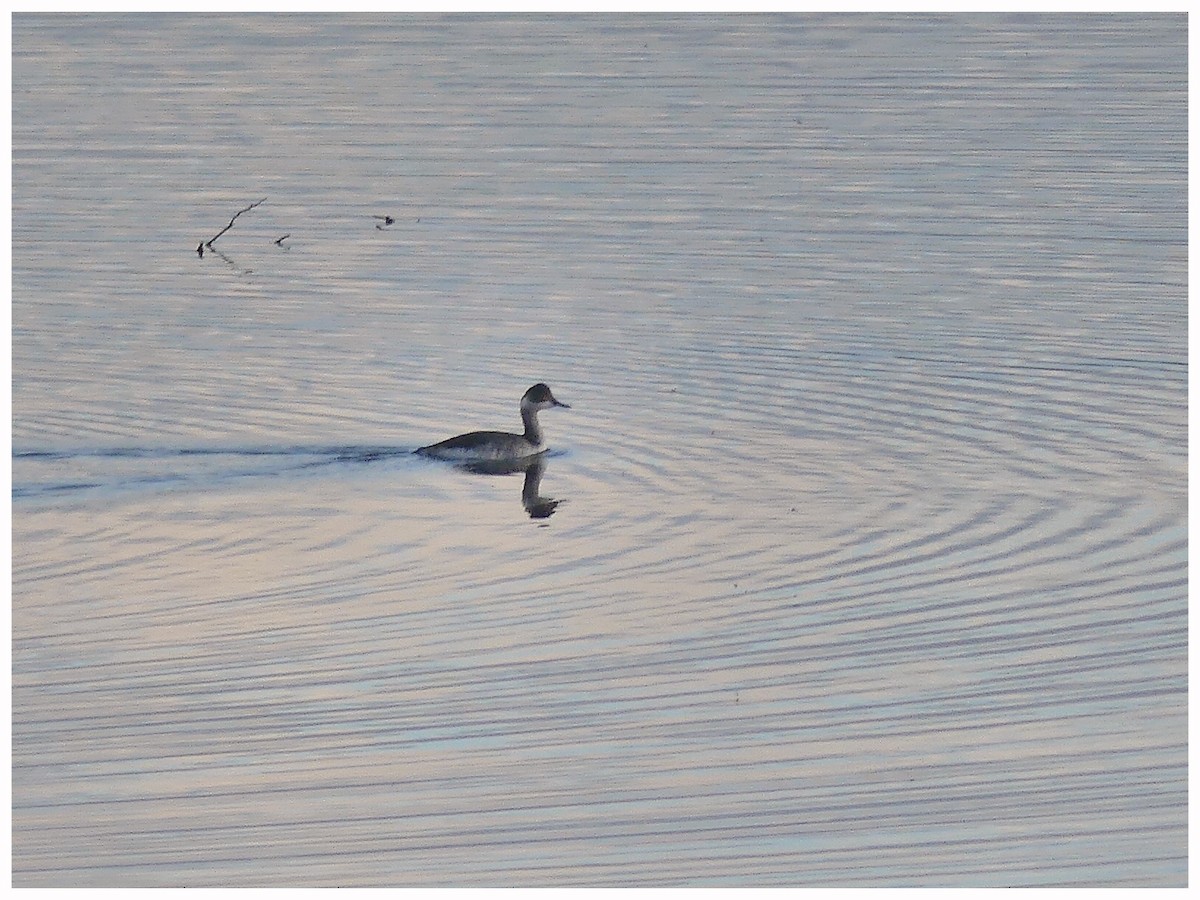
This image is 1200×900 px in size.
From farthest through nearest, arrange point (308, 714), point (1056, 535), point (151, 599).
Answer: point (1056, 535) → point (151, 599) → point (308, 714)

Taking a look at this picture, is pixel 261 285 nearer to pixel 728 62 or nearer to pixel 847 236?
pixel 847 236

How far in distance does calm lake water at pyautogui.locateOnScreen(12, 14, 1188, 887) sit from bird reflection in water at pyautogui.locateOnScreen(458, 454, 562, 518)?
38 millimetres

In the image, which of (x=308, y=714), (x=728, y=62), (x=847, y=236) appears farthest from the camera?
(x=728, y=62)

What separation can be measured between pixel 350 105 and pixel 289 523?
283 inches

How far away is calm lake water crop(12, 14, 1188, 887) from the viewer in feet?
23.7

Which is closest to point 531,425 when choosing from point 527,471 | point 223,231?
point 527,471

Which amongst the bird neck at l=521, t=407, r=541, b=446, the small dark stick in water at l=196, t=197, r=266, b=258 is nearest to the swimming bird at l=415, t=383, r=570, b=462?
the bird neck at l=521, t=407, r=541, b=446

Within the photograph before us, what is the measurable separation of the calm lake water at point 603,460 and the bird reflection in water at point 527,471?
4 cm

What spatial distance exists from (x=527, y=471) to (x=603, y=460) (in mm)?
373

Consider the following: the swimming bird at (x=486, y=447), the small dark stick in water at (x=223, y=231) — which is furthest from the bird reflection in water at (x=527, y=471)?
the small dark stick in water at (x=223, y=231)

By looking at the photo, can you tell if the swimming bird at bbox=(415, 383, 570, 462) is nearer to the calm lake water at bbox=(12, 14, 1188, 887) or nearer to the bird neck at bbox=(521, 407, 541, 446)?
the bird neck at bbox=(521, 407, 541, 446)

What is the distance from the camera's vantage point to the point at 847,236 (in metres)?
14.2

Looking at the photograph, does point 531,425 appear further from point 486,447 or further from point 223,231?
point 223,231

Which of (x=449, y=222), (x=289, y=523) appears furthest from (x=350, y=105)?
(x=289, y=523)
